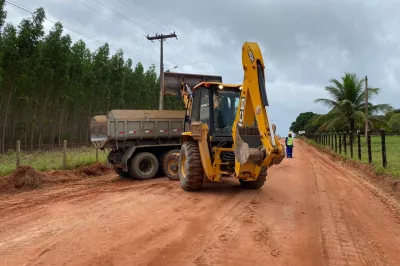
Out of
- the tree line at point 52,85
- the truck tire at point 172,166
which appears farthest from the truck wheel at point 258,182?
the tree line at point 52,85

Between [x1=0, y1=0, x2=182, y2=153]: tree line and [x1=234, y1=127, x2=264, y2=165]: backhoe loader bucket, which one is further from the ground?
[x1=0, y1=0, x2=182, y2=153]: tree line

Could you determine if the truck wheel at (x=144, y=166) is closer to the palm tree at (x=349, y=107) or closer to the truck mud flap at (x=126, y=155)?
the truck mud flap at (x=126, y=155)

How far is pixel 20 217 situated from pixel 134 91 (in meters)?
40.3

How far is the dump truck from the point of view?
13.2 metres

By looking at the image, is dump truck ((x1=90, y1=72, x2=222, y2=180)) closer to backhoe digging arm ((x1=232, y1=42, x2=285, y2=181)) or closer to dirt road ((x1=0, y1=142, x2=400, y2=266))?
dirt road ((x1=0, y1=142, x2=400, y2=266))

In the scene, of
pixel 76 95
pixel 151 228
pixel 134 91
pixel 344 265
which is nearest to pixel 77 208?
pixel 151 228

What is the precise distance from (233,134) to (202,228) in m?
2.90

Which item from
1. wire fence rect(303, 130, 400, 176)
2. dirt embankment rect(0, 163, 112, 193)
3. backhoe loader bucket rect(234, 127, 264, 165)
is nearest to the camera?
backhoe loader bucket rect(234, 127, 264, 165)

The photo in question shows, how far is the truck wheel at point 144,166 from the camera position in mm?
13516

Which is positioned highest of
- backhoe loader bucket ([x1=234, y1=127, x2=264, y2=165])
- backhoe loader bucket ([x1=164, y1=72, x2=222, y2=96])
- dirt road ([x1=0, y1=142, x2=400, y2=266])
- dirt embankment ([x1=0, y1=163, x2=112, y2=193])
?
backhoe loader bucket ([x1=164, y1=72, x2=222, y2=96])

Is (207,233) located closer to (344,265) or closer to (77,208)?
(344,265)

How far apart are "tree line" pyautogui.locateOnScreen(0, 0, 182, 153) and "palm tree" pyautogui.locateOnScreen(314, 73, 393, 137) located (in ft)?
67.0

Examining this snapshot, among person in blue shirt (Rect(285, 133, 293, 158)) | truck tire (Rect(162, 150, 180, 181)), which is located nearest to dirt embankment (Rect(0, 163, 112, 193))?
truck tire (Rect(162, 150, 180, 181))

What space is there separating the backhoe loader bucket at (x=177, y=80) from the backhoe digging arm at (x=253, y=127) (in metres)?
4.93
